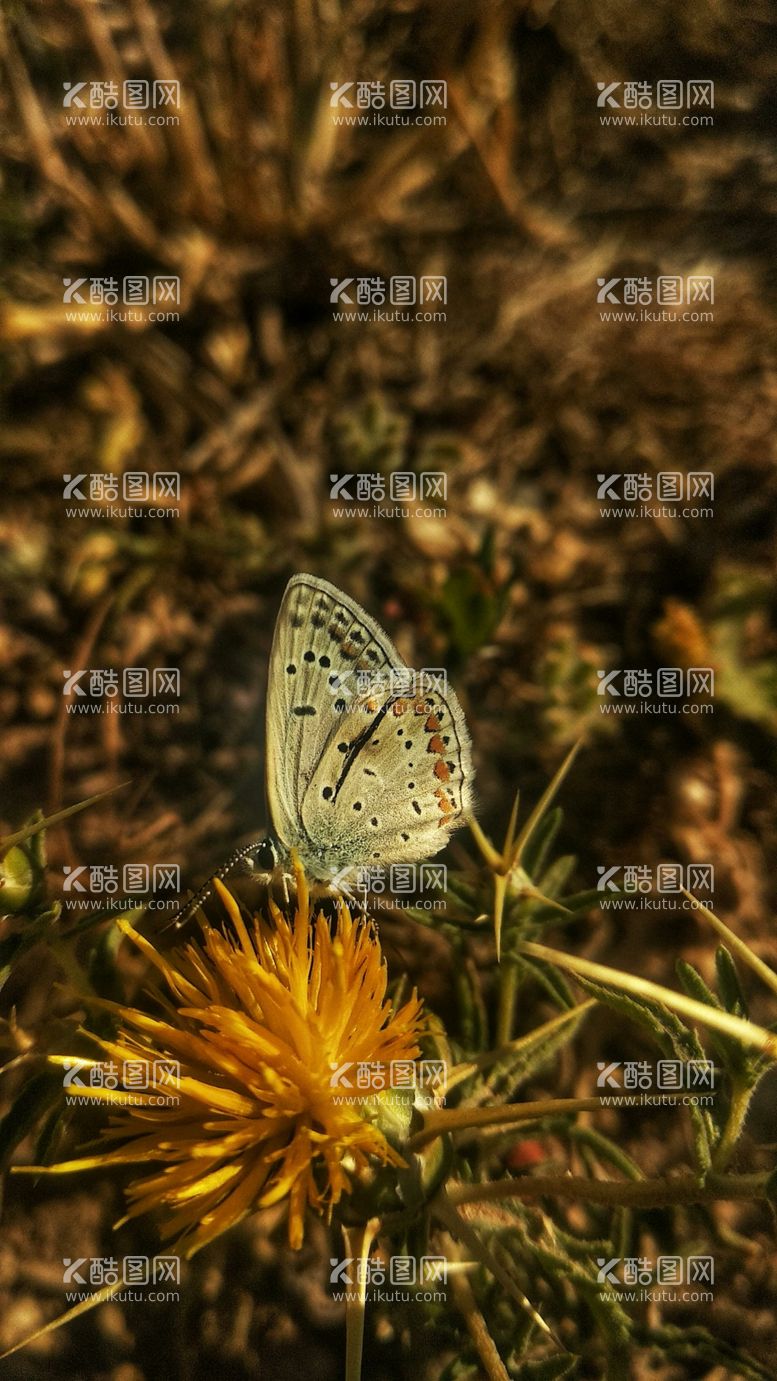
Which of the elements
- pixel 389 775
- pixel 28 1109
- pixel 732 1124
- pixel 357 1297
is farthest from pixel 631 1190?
pixel 28 1109

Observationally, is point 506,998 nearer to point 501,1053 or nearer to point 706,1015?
point 501,1053

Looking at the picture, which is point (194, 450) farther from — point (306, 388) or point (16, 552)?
point (16, 552)

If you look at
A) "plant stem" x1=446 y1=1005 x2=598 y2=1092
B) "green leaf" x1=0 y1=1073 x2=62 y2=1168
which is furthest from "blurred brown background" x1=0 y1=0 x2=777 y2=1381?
"green leaf" x1=0 y1=1073 x2=62 y2=1168

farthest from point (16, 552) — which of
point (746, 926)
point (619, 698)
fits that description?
point (746, 926)

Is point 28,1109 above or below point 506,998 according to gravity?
below

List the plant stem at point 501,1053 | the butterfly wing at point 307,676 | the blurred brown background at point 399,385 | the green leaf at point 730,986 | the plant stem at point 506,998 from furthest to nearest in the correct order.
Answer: the blurred brown background at point 399,385
the plant stem at point 506,998
the butterfly wing at point 307,676
the plant stem at point 501,1053
the green leaf at point 730,986

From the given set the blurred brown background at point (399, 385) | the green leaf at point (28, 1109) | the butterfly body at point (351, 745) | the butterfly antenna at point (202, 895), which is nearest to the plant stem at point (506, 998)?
the butterfly body at point (351, 745)

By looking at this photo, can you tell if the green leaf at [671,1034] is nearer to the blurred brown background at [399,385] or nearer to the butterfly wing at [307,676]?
the butterfly wing at [307,676]
